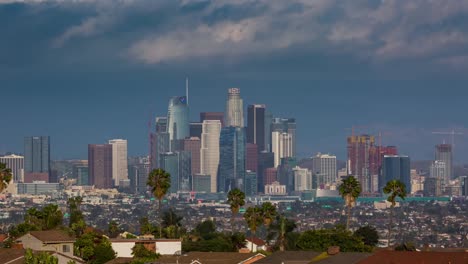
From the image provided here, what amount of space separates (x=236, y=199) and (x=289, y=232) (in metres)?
12.5

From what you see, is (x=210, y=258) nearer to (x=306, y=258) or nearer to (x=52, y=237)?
(x=306, y=258)

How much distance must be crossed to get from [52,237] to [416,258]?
43.8 metres

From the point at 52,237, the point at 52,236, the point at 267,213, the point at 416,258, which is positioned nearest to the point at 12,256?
the point at 52,237

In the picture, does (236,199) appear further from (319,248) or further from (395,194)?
(319,248)

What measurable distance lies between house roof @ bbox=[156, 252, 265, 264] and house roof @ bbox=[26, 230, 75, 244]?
933 centimetres

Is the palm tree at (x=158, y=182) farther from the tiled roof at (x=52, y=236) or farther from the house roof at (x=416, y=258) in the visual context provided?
the house roof at (x=416, y=258)

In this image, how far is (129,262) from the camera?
113625 millimetres

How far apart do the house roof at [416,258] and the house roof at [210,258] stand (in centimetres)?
2360

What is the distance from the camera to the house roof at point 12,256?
103938mm

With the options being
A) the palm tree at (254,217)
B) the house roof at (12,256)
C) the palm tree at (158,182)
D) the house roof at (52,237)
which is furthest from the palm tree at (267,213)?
the house roof at (12,256)

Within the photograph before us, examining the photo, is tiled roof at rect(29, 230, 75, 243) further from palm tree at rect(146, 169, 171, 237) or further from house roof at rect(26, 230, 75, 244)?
palm tree at rect(146, 169, 171, 237)

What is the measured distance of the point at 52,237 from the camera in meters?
124

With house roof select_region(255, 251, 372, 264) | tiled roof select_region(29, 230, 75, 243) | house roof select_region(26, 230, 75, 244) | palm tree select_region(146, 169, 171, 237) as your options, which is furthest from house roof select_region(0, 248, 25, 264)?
palm tree select_region(146, 169, 171, 237)

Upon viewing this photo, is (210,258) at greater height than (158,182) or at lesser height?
lesser
